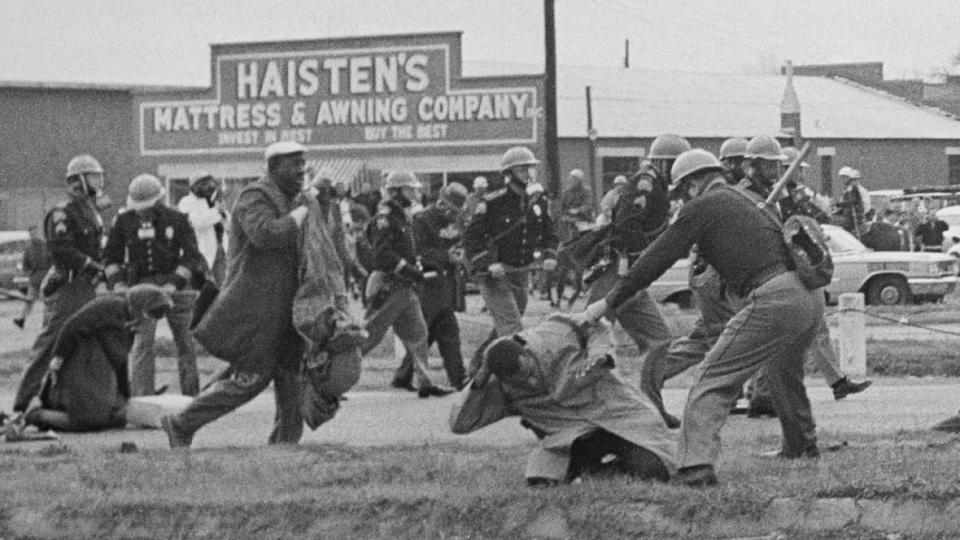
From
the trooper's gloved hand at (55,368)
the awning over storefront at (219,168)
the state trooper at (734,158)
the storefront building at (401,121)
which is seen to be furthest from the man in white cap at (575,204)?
the trooper's gloved hand at (55,368)

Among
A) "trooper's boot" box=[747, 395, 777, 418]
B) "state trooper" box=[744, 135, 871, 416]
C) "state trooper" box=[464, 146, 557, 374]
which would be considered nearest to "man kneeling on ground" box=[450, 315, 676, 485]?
"state trooper" box=[744, 135, 871, 416]

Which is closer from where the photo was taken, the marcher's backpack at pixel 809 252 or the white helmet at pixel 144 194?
the marcher's backpack at pixel 809 252

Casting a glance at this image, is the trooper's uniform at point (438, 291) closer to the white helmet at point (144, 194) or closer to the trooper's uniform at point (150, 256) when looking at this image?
the trooper's uniform at point (150, 256)

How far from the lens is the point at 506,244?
16.8 metres

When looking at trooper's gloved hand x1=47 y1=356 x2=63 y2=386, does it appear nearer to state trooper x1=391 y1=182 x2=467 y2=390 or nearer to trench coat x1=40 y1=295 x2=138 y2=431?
trench coat x1=40 y1=295 x2=138 y2=431

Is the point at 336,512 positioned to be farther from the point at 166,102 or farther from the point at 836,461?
the point at 166,102

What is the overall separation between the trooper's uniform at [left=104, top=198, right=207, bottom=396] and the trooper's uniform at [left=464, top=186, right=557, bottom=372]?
2.25 m

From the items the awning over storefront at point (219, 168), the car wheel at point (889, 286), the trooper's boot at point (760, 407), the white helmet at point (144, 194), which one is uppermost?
the awning over storefront at point (219, 168)

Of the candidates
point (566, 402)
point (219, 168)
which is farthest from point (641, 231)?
point (219, 168)

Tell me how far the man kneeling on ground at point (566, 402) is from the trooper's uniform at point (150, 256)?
19.6ft

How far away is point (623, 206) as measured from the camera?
14.2 meters

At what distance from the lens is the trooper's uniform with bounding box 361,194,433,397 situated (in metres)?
16.9

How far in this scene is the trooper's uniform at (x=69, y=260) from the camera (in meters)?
15.1

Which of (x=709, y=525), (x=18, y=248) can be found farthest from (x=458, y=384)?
(x=18, y=248)
